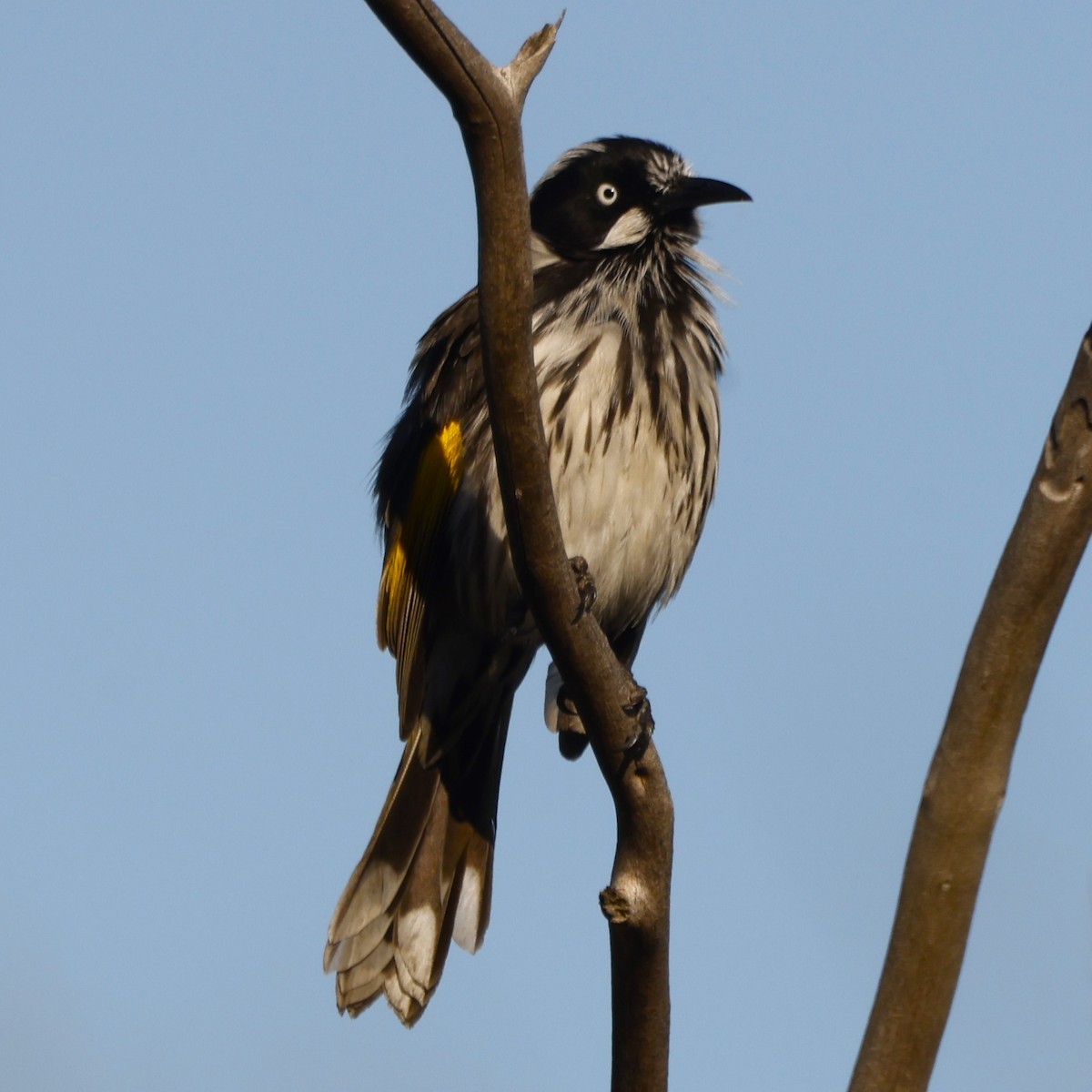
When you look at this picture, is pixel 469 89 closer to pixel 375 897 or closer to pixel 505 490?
pixel 505 490

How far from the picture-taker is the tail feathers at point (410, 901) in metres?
6.43

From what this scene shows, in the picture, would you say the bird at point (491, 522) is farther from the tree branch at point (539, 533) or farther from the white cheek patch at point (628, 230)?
the tree branch at point (539, 533)

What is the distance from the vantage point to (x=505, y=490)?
4.29m

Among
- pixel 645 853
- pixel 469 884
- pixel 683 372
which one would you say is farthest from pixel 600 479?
pixel 645 853

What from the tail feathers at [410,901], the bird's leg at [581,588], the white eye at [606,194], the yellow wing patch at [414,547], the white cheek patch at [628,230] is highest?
the white eye at [606,194]

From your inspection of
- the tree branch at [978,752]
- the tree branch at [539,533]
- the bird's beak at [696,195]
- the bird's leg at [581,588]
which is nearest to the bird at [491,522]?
the bird's beak at [696,195]

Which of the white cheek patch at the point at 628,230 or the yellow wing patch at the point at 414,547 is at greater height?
the white cheek patch at the point at 628,230

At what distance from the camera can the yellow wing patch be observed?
21.4ft

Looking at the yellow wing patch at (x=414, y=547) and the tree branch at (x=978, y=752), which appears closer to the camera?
the tree branch at (x=978, y=752)

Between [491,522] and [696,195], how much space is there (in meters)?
1.72

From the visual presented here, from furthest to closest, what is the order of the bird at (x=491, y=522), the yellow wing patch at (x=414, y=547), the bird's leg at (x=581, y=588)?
the yellow wing patch at (x=414, y=547) < the bird at (x=491, y=522) < the bird's leg at (x=581, y=588)

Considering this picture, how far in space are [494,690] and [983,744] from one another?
3.44 meters

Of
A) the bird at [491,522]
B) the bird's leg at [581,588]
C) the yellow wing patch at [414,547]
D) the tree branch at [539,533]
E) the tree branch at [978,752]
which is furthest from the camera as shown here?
the yellow wing patch at [414,547]

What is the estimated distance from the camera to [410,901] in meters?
6.64
